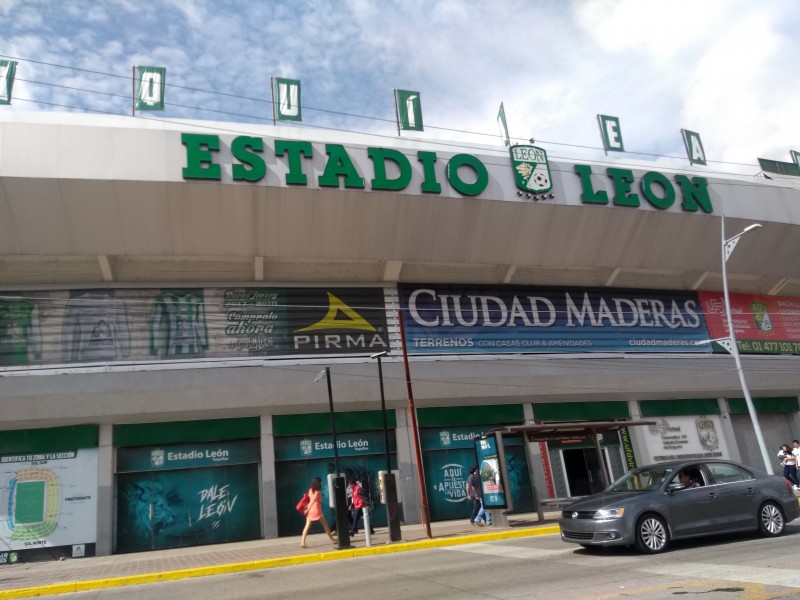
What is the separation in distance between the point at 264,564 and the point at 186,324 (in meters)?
9.48

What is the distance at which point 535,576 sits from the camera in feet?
28.2

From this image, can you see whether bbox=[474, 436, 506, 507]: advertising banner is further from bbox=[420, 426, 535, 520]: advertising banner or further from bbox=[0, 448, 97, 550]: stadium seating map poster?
bbox=[0, 448, 97, 550]: stadium seating map poster

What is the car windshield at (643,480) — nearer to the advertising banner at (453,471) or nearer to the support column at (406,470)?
the advertising banner at (453,471)

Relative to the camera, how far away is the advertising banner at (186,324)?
749 inches

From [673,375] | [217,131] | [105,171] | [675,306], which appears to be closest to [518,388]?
[673,375]

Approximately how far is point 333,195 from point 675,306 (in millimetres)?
15662

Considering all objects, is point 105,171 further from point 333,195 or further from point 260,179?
point 333,195

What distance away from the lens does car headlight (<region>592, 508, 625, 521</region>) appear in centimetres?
971

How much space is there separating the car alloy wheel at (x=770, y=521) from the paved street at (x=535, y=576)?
215 mm

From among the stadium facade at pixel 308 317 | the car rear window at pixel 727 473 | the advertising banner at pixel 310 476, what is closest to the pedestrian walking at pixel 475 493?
the stadium facade at pixel 308 317

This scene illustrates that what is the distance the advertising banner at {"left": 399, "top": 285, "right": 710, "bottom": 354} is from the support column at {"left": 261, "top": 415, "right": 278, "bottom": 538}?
551 cm

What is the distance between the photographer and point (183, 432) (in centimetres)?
1956

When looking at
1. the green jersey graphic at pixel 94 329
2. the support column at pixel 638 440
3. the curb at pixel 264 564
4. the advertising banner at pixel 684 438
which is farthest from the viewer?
the advertising banner at pixel 684 438

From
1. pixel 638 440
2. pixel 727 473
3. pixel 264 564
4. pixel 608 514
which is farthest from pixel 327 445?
pixel 727 473
